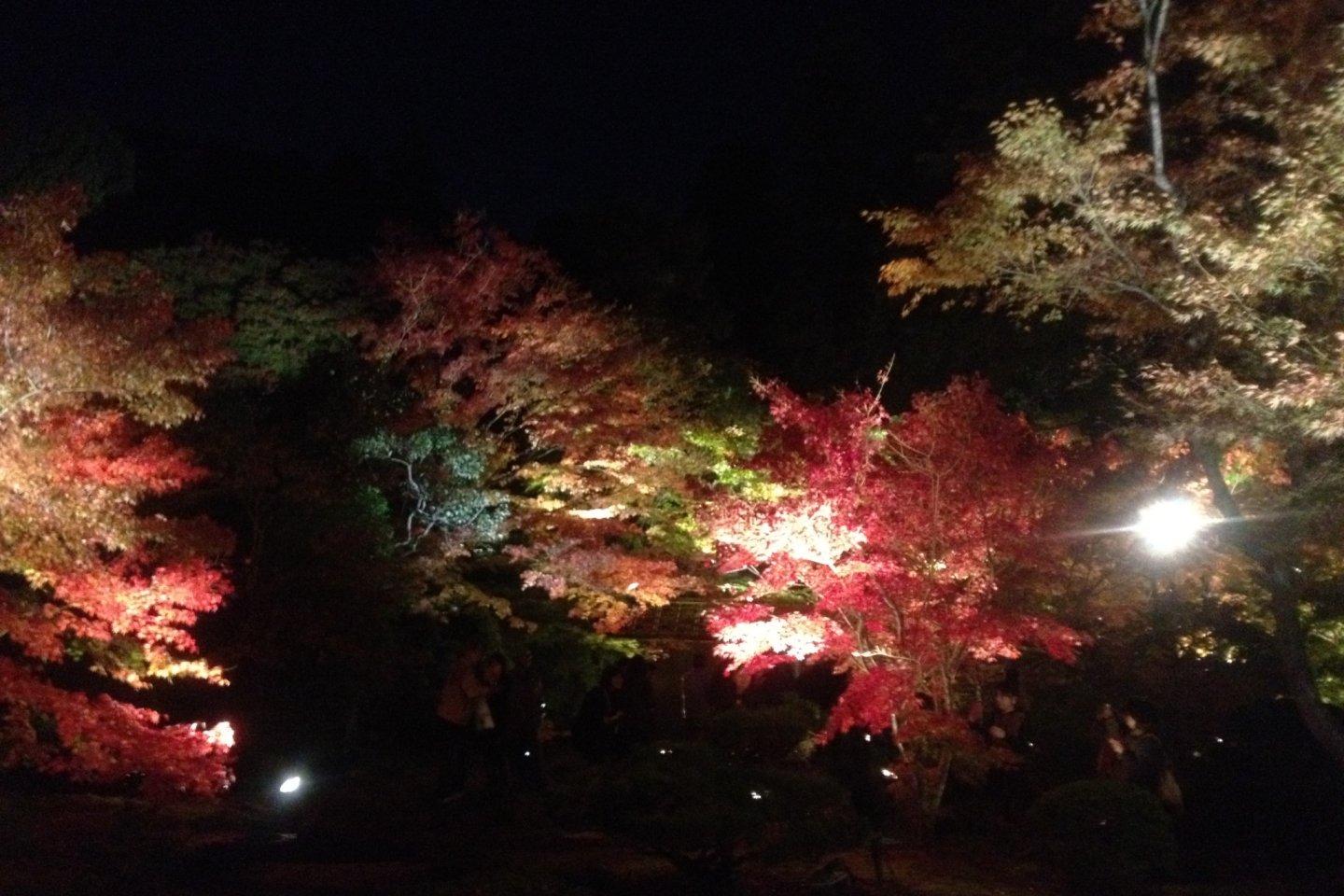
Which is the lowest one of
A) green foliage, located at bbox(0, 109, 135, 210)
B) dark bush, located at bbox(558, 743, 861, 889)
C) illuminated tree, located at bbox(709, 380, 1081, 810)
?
dark bush, located at bbox(558, 743, 861, 889)

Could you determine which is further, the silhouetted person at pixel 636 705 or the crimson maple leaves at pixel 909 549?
the silhouetted person at pixel 636 705

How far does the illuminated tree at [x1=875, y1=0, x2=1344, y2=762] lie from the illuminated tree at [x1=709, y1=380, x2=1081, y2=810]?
1.47m

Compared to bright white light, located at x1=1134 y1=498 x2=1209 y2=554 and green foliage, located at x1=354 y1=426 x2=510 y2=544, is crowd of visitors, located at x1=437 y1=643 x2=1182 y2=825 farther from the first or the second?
green foliage, located at x1=354 y1=426 x2=510 y2=544

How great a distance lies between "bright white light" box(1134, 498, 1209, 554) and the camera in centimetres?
1216

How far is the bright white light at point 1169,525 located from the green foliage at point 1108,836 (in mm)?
3190

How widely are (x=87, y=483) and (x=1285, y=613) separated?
10.9 m

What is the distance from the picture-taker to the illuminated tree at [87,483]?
383 inches

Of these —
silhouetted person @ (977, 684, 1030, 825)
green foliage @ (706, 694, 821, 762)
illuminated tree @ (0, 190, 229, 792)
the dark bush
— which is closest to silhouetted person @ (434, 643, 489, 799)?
illuminated tree @ (0, 190, 229, 792)

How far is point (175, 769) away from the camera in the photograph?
33.2ft

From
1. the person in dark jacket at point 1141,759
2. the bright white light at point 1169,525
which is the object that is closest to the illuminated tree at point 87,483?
the person in dark jacket at point 1141,759

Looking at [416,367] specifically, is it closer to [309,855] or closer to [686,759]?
[309,855]

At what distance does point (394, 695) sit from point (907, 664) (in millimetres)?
7680

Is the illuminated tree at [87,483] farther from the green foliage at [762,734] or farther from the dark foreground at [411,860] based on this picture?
the green foliage at [762,734]

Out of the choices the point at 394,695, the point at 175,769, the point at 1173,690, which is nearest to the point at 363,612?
the point at 394,695
